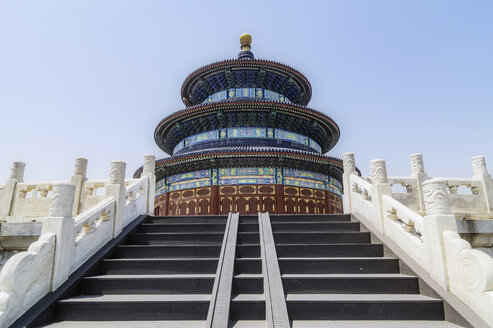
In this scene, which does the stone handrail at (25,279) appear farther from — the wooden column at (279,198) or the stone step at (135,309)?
the wooden column at (279,198)

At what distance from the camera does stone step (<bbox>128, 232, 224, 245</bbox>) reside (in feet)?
23.6

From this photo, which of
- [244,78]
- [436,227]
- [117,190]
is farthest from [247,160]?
[436,227]

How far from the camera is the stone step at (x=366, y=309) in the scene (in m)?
4.70

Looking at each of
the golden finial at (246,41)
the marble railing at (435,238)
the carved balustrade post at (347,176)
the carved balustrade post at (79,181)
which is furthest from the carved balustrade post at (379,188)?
the golden finial at (246,41)

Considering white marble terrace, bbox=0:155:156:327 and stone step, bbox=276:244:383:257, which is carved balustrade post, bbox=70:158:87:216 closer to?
white marble terrace, bbox=0:155:156:327

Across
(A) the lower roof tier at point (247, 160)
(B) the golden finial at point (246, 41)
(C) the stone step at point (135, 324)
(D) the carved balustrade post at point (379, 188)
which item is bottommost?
(C) the stone step at point (135, 324)

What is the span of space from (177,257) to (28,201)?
19.6 feet

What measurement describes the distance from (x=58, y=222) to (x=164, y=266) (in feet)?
6.57

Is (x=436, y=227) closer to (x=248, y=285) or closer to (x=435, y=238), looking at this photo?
(x=435, y=238)

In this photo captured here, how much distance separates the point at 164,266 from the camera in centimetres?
607

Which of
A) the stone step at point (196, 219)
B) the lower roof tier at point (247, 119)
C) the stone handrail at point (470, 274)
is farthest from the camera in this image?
the lower roof tier at point (247, 119)

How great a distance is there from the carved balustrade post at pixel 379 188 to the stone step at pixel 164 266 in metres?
3.72

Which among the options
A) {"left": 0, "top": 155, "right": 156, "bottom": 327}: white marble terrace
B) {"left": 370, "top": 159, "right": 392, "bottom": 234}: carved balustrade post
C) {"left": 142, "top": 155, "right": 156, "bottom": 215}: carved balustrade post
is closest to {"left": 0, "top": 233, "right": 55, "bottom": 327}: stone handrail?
{"left": 0, "top": 155, "right": 156, "bottom": 327}: white marble terrace

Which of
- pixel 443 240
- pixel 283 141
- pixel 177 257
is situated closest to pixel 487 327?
pixel 443 240
